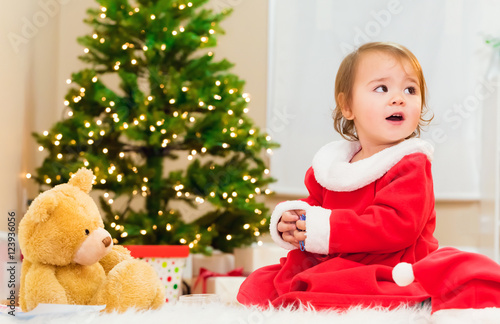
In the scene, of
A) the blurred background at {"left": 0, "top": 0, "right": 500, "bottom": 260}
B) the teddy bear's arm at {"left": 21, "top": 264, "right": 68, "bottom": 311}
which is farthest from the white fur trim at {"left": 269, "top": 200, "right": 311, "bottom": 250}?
the blurred background at {"left": 0, "top": 0, "right": 500, "bottom": 260}

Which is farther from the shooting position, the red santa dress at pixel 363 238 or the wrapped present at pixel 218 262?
the wrapped present at pixel 218 262

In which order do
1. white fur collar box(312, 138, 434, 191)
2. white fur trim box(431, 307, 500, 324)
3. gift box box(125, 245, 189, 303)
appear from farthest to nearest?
gift box box(125, 245, 189, 303), white fur collar box(312, 138, 434, 191), white fur trim box(431, 307, 500, 324)

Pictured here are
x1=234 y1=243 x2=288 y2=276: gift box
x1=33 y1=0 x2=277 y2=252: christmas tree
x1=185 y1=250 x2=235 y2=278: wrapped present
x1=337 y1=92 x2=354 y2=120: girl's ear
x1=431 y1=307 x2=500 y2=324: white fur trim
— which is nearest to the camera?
x1=431 y1=307 x2=500 y2=324: white fur trim

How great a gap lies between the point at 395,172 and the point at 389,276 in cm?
Result: 20

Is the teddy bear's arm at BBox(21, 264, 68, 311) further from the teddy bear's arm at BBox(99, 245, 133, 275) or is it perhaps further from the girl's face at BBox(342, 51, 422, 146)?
the girl's face at BBox(342, 51, 422, 146)

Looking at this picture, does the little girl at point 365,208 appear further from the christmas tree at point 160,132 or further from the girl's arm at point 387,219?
the christmas tree at point 160,132

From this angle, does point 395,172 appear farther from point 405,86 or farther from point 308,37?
point 308,37

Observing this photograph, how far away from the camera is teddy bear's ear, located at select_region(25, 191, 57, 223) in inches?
40.7

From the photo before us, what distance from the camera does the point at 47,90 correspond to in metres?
3.02

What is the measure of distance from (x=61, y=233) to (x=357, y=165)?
0.58 metres

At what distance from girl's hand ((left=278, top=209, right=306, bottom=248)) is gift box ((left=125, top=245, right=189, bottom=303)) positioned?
980mm

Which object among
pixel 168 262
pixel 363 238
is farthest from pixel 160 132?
pixel 363 238

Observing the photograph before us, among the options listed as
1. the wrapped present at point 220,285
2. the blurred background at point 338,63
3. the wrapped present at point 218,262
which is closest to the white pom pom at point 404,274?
the wrapped present at point 220,285

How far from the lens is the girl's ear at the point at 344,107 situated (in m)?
1.29
